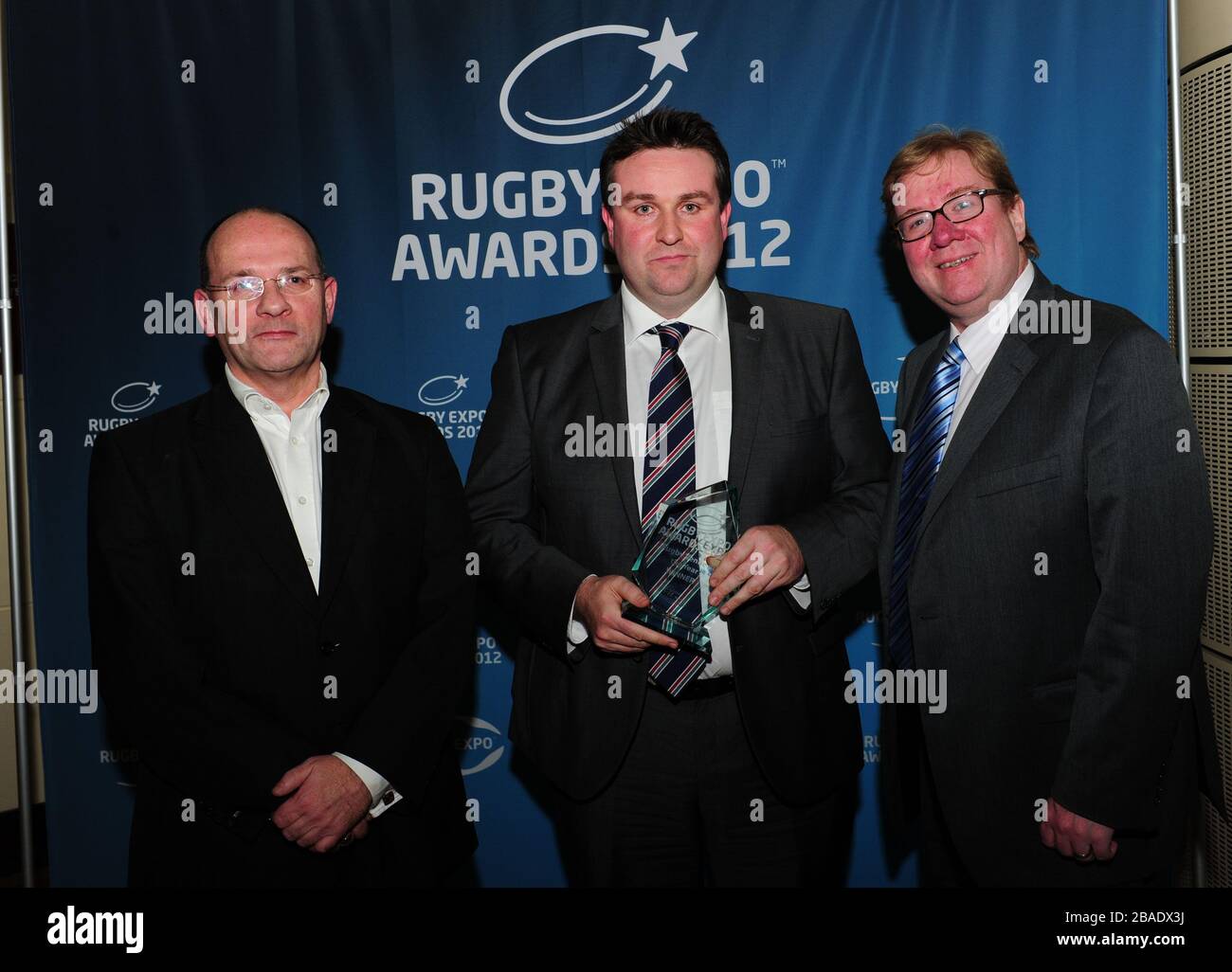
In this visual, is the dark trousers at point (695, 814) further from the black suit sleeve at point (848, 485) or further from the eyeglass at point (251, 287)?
the eyeglass at point (251, 287)

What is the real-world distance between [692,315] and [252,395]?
1157 mm

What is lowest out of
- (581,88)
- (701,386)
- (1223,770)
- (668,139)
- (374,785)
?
(1223,770)

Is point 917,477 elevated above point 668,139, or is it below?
below

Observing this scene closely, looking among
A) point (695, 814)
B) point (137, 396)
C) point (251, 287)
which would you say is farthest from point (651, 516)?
point (137, 396)

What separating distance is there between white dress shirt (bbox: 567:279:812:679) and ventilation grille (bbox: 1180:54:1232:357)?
5.57 ft

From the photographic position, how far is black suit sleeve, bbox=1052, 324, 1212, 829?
6.64 ft

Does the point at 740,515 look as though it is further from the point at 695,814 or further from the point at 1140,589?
the point at 1140,589

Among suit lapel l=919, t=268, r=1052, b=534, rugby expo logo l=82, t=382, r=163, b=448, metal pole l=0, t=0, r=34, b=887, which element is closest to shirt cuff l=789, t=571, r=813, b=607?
suit lapel l=919, t=268, r=1052, b=534

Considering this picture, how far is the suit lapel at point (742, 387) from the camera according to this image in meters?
2.44

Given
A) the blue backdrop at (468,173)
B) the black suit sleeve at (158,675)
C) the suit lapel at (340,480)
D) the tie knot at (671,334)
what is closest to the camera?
the black suit sleeve at (158,675)

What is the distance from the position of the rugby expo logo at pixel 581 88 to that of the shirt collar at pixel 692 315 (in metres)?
1.18

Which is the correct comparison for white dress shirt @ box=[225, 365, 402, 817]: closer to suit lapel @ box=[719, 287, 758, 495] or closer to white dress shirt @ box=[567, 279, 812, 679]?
white dress shirt @ box=[567, 279, 812, 679]

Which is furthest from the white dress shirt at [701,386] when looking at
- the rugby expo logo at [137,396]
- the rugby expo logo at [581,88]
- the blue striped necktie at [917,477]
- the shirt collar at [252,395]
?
the rugby expo logo at [137,396]

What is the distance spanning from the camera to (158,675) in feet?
7.27
